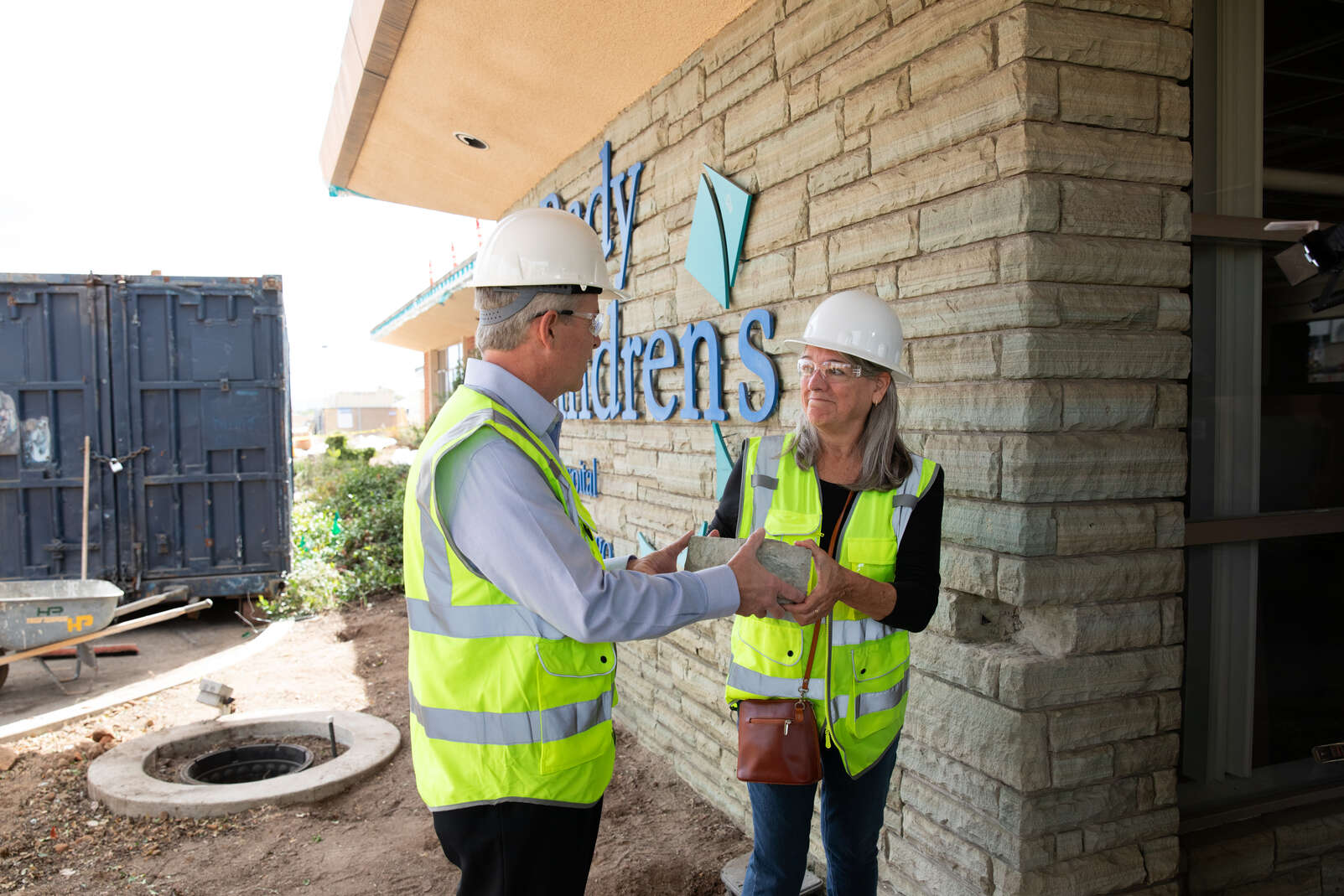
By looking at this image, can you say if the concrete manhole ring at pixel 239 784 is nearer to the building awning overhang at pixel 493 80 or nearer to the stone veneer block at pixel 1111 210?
the building awning overhang at pixel 493 80

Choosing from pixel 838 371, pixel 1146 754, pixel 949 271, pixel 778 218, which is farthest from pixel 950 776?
pixel 778 218

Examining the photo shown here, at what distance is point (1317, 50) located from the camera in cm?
329

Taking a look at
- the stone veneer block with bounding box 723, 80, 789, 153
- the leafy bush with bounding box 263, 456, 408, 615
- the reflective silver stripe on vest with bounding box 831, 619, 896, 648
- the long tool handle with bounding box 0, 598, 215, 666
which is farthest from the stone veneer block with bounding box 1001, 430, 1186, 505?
the leafy bush with bounding box 263, 456, 408, 615

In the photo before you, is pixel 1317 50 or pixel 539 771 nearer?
pixel 539 771

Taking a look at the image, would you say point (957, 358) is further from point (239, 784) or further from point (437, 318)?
point (437, 318)

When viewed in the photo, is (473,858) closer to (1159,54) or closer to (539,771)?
(539,771)

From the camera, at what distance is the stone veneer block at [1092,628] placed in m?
2.62

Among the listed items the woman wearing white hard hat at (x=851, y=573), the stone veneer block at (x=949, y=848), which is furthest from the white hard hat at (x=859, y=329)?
the stone veneer block at (x=949, y=848)

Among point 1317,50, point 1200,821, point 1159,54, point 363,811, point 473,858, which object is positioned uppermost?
point 1317,50

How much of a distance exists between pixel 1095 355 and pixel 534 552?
1.80 m

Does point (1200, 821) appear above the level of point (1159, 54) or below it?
below

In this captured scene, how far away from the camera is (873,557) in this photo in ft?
7.99

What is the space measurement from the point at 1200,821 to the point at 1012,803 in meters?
0.90

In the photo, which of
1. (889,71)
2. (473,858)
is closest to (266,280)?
(889,71)
